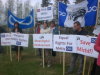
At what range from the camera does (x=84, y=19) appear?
1079 centimetres

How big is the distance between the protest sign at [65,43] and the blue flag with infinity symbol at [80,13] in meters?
1.44

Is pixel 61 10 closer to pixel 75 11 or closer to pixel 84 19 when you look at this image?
pixel 75 11

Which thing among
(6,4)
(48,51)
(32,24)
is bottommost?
(48,51)

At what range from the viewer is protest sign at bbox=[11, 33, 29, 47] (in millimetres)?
12289

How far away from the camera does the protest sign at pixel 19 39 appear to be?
40.3 ft

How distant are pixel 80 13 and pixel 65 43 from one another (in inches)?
98.8

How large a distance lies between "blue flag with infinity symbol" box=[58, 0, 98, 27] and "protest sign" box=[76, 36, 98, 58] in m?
1.63

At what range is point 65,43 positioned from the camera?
9289 millimetres

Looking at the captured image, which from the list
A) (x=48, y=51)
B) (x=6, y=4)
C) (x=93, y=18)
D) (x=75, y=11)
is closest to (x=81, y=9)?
(x=75, y=11)

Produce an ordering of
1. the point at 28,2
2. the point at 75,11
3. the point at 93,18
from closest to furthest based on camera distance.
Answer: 1. the point at 93,18
2. the point at 75,11
3. the point at 28,2

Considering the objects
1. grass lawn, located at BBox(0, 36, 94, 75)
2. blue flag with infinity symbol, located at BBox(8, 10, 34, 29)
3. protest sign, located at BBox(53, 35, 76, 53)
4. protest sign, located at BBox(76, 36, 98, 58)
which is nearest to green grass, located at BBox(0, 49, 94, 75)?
grass lawn, located at BBox(0, 36, 94, 75)

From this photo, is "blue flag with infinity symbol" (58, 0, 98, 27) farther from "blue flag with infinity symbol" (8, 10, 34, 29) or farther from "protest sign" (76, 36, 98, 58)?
"blue flag with infinity symbol" (8, 10, 34, 29)

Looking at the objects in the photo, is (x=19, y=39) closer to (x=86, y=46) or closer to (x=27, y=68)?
(x=27, y=68)

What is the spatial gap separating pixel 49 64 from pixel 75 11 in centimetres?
265
